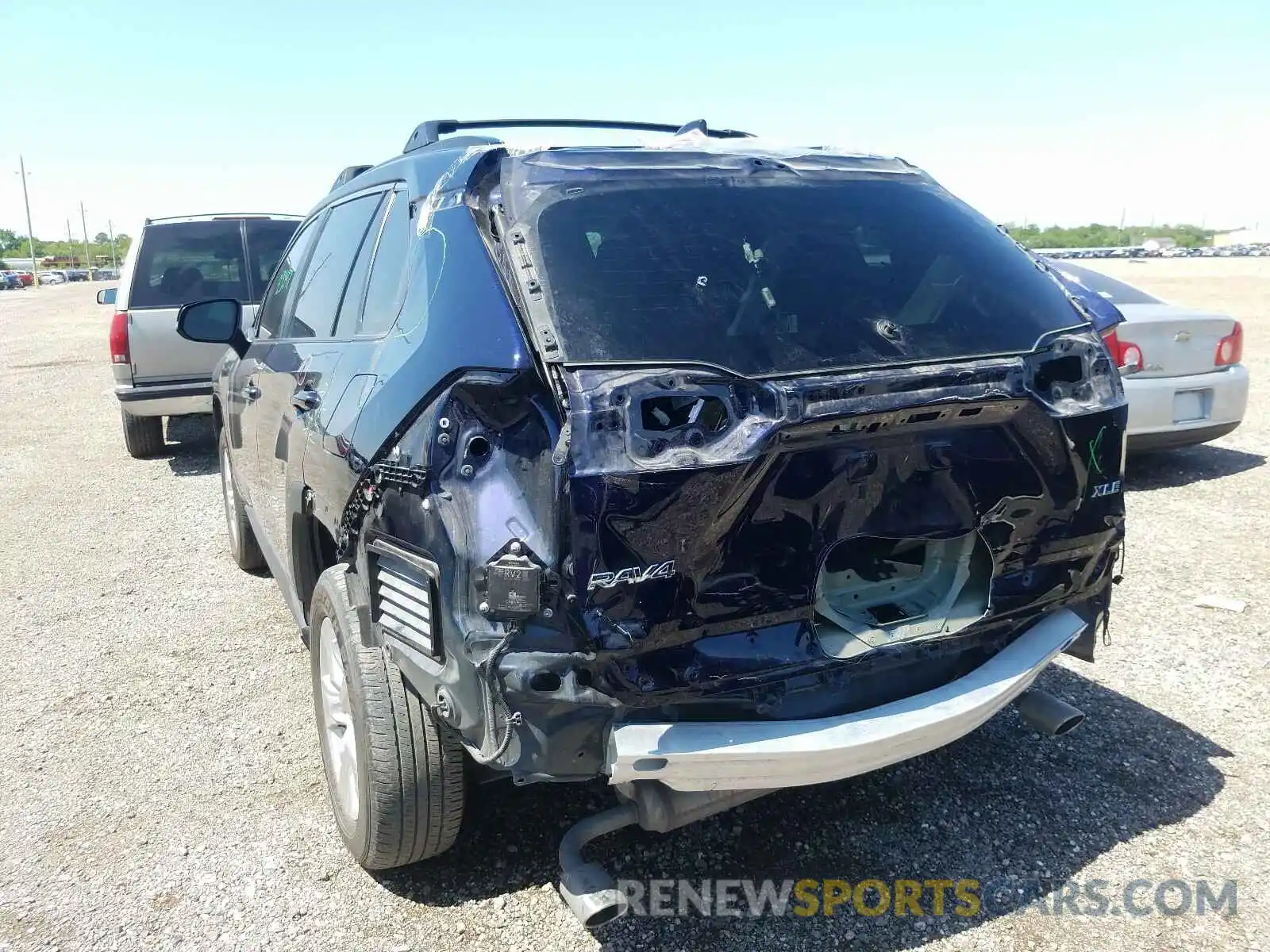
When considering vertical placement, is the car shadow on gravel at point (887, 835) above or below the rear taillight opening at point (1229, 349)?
below

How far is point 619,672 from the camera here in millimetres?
2238

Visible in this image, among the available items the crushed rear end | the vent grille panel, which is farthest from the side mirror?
the vent grille panel

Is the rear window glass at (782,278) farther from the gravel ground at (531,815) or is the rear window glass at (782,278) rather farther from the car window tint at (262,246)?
the car window tint at (262,246)

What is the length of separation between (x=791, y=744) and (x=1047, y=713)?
1156mm

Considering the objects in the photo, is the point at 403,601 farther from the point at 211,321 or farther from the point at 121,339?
the point at 121,339

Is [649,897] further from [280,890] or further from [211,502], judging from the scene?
[211,502]

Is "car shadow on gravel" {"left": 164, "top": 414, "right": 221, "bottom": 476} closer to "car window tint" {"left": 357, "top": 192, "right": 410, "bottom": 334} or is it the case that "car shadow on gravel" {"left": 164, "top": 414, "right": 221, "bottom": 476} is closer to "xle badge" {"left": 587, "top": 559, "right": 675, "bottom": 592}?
"car window tint" {"left": 357, "top": 192, "right": 410, "bottom": 334}

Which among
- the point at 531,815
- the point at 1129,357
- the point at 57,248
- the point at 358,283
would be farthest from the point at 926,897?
the point at 57,248

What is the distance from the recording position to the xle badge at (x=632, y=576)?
217 cm

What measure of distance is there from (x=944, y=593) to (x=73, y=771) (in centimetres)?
310

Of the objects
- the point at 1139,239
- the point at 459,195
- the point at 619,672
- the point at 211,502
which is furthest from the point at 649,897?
the point at 1139,239

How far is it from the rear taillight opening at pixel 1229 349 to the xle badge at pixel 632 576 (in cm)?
610

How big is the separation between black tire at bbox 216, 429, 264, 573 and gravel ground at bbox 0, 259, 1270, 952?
0.37 meters

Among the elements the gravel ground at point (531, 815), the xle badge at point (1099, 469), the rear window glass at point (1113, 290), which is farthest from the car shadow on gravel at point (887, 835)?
the rear window glass at point (1113, 290)
